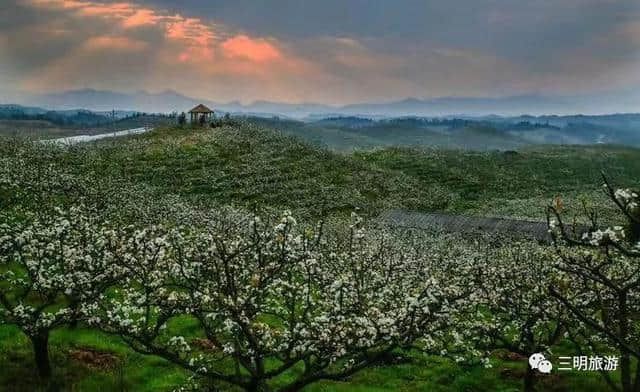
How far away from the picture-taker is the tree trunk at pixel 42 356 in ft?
73.9

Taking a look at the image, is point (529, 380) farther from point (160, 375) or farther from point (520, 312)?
point (160, 375)

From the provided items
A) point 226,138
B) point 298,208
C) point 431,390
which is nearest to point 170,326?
point 431,390

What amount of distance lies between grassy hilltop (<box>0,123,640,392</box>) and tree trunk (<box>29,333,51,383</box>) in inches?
32.8

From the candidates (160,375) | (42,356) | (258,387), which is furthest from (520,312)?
(42,356)

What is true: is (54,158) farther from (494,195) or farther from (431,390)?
(494,195)

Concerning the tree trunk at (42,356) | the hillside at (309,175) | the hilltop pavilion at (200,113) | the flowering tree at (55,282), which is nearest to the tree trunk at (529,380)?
the flowering tree at (55,282)

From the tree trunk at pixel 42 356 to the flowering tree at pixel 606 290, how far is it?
64.6 feet

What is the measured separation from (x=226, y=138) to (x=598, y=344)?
120012 millimetres

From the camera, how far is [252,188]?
361ft

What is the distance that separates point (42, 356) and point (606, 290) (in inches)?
1050

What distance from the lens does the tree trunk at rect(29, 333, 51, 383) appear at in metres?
22.5

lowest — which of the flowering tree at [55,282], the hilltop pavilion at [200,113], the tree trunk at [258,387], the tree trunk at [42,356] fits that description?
the tree trunk at [42,356]

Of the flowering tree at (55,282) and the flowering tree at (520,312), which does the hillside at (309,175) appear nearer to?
the flowering tree at (520,312)

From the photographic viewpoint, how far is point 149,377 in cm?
2528
